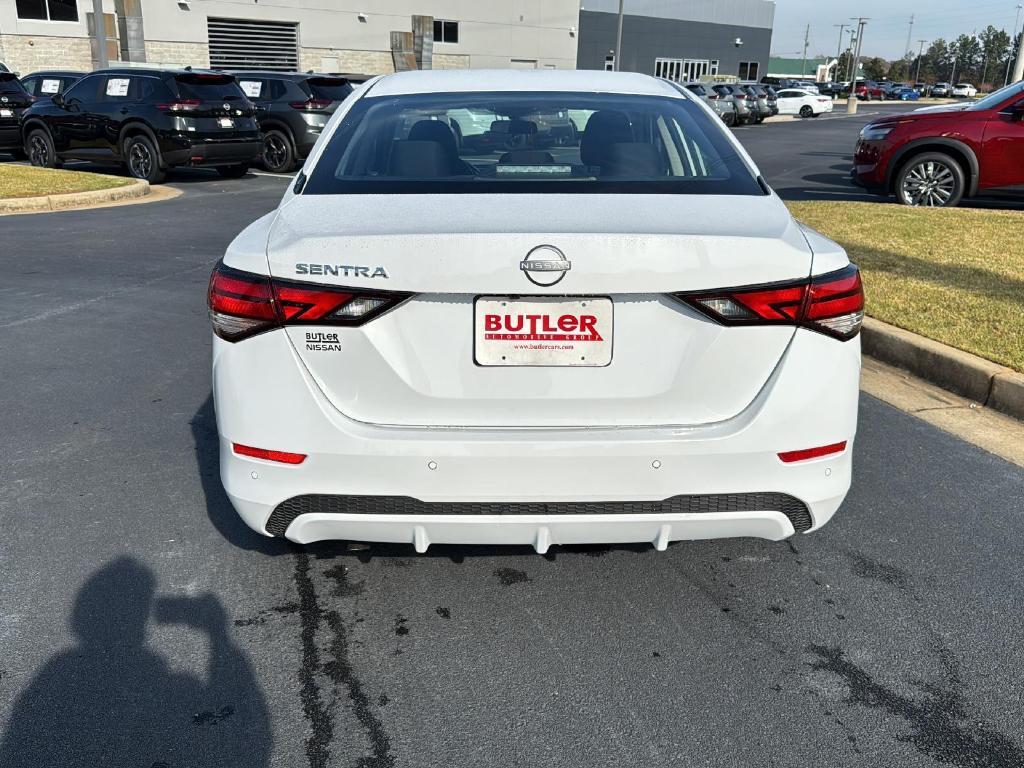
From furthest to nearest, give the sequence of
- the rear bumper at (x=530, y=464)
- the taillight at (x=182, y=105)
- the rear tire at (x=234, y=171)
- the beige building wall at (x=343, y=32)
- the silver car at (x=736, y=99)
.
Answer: the silver car at (x=736, y=99)
the beige building wall at (x=343, y=32)
the rear tire at (x=234, y=171)
the taillight at (x=182, y=105)
the rear bumper at (x=530, y=464)

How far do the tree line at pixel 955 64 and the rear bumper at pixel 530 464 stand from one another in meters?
148

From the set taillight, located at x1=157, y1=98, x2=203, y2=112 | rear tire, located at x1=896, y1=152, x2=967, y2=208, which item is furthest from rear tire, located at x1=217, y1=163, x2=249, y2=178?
rear tire, located at x1=896, y1=152, x2=967, y2=208

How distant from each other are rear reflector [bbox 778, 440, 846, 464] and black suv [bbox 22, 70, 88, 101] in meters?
20.0

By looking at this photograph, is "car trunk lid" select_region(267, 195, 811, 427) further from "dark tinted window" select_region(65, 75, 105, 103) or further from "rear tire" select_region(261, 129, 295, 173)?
"rear tire" select_region(261, 129, 295, 173)

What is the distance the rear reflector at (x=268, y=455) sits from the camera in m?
2.76

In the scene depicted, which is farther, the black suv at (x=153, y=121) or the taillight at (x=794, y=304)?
the black suv at (x=153, y=121)

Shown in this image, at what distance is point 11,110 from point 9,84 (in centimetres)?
51

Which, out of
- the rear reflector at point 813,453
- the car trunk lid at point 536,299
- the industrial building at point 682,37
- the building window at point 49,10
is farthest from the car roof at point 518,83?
the industrial building at point 682,37

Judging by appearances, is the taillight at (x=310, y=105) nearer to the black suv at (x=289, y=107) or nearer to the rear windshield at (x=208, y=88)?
the black suv at (x=289, y=107)

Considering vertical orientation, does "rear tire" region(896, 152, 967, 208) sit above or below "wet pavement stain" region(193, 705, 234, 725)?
above

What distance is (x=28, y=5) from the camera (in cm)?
3559

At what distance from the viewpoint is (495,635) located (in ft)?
9.89

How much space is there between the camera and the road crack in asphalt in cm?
246

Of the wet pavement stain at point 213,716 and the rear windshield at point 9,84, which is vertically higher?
the rear windshield at point 9,84
